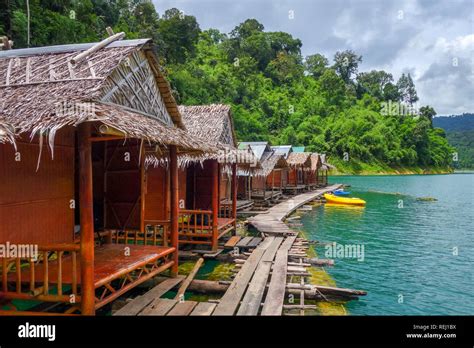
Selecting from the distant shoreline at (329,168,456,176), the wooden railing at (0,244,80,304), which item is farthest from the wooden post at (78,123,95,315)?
the distant shoreline at (329,168,456,176)

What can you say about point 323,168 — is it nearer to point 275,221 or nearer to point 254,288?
point 275,221

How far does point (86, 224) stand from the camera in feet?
16.2

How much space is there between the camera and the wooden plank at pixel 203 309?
231 inches

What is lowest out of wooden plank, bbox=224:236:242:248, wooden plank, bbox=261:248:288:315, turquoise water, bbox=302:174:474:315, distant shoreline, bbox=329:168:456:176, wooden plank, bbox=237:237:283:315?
turquoise water, bbox=302:174:474:315

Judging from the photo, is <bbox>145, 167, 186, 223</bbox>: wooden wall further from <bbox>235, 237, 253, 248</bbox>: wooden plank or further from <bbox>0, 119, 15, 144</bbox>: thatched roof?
<bbox>0, 119, 15, 144</bbox>: thatched roof

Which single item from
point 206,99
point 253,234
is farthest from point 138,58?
point 206,99

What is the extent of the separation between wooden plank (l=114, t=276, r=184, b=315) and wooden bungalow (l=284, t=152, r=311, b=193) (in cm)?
2426

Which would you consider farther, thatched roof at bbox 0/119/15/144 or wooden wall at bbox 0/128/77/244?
wooden wall at bbox 0/128/77/244

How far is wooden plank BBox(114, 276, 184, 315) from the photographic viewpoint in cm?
582

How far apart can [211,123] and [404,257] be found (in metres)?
8.62
